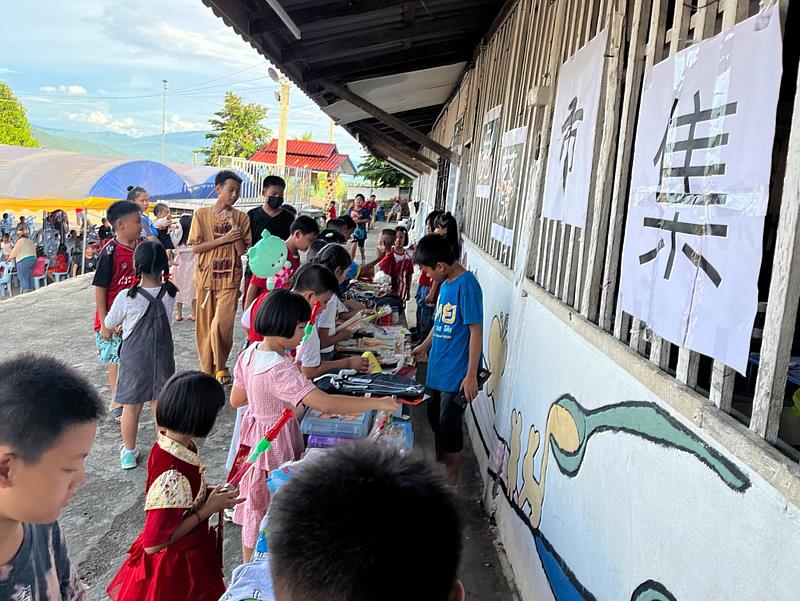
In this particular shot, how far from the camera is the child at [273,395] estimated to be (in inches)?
92.7

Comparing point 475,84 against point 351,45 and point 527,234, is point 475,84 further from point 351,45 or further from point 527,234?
point 527,234

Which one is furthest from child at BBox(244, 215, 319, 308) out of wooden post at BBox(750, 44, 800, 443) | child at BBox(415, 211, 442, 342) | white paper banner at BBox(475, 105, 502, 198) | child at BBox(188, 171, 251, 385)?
wooden post at BBox(750, 44, 800, 443)

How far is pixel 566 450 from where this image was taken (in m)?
2.29

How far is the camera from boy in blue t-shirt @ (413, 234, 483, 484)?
3291 mm

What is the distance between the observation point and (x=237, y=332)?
7.26m

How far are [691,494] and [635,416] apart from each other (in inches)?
15.0

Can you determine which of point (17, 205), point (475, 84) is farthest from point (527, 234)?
point (17, 205)

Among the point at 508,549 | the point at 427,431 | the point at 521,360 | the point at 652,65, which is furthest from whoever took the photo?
the point at 427,431

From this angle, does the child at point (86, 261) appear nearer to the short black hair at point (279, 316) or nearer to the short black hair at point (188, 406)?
the short black hair at point (279, 316)

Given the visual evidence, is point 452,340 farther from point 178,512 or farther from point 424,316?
point 424,316

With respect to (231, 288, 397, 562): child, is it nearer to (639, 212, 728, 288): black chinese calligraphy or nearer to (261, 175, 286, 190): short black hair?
(639, 212, 728, 288): black chinese calligraphy

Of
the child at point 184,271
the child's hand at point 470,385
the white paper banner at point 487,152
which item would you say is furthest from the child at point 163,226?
the child's hand at point 470,385

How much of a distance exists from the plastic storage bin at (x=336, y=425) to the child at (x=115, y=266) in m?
1.97

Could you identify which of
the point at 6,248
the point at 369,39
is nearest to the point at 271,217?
the point at 369,39
